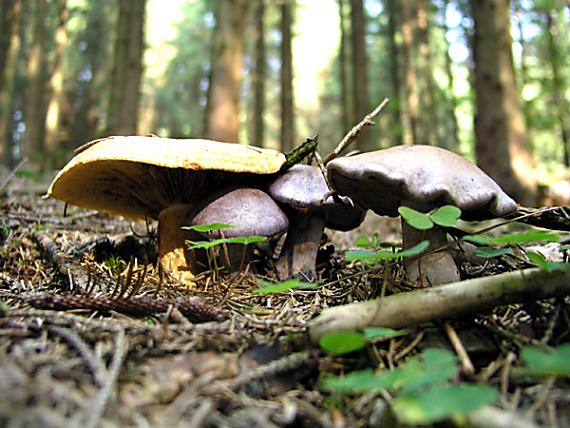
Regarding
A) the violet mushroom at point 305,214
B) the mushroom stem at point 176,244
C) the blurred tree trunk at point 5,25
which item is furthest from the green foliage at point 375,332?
the blurred tree trunk at point 5,25

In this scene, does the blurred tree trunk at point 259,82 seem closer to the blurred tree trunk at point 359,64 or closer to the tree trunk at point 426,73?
the blurred tree trunk at point 359,64

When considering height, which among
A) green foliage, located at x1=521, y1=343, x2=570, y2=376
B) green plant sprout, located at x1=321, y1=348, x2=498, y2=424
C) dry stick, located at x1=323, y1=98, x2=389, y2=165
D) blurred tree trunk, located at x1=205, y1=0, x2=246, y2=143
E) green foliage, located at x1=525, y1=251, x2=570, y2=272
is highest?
blurred tree trunk, located at x1=205, y1=0, x2=246, y2=143

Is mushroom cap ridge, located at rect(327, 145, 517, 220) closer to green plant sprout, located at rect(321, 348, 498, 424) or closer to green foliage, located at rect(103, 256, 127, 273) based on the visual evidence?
green plant sprout, located at rect(321, 348, 498, 424)

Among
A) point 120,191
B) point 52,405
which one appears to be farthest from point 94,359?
point 120,191

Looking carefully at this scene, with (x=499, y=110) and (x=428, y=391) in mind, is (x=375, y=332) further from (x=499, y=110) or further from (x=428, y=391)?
(x=499, y=110)

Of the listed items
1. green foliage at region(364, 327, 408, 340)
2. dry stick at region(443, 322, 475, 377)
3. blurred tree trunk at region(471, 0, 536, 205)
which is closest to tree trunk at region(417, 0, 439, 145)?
blurred tree trunk at region(471, 0, 536, 205)

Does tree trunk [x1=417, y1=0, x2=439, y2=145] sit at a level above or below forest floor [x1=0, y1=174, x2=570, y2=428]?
above

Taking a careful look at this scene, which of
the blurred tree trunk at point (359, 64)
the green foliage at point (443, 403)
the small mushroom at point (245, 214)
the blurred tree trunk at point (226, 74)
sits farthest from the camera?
the blurred tree trunk at point (359, 64)

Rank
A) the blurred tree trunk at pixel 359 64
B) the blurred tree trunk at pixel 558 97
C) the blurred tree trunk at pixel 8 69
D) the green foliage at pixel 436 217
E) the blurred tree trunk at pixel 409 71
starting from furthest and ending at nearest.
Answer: the blurred tree trunk at pixel 409 71 < the blurred tree trunk at pixel 558 97 < the blurred tree trunk at pixel 8 69 < the blurred tree trunk at pixel 359 64 < the green foliage at pixel 436 217
